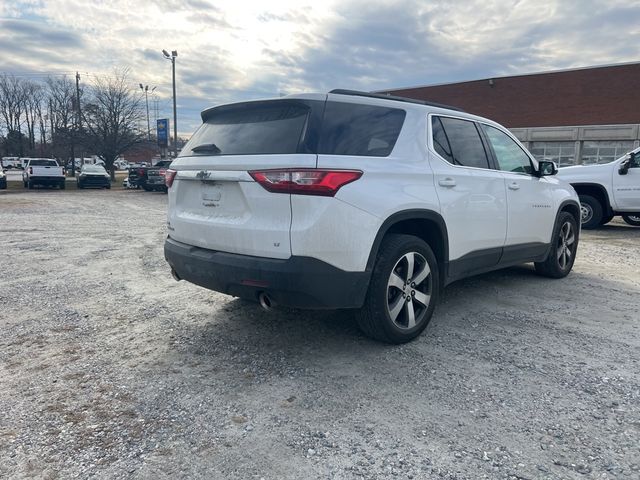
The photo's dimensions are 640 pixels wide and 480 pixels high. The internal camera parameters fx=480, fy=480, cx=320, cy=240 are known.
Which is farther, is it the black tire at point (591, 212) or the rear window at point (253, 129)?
the black tire at point (591, 212)

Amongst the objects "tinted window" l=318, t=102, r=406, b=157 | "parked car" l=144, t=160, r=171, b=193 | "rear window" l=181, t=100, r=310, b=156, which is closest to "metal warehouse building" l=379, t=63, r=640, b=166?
"parked car" l=144, t=160, r=171, b=193

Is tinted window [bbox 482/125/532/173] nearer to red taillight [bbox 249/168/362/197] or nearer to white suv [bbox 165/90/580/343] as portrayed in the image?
white suv [bbox 165/90/580/343]

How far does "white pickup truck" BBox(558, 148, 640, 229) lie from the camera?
35.0ft

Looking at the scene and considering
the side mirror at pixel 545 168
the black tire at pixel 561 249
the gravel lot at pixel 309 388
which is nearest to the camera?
the gravel lot at pixel 309 388

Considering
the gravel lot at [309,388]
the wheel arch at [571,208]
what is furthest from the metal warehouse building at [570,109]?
the gravel lot at [309,388]

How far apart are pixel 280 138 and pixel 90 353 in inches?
88.8

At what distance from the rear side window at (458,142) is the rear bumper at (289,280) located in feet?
5.15

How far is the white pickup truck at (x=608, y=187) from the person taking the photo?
1066 cm

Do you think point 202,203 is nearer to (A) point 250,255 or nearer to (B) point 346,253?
(A) point 250,255

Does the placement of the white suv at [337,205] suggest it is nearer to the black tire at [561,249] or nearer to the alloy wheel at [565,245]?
the black tire at [561,249]

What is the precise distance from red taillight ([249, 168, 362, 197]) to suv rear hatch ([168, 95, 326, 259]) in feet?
0.15

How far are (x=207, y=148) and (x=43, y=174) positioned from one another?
2842 centimetres

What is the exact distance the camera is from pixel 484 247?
15.6 ft

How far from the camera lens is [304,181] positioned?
3.19 m
